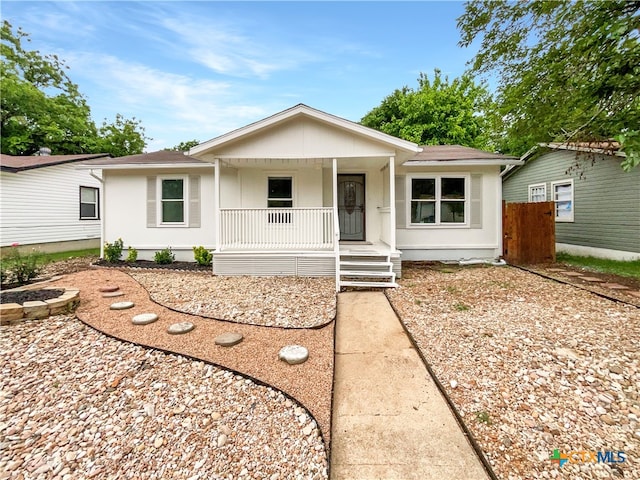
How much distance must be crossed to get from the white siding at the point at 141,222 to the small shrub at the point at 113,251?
0.23 meters

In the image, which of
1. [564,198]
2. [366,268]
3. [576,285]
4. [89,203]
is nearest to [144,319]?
[366,268]

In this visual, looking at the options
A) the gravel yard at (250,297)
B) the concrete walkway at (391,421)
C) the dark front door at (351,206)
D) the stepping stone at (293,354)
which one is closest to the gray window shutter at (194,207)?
the gravel yard at (250,297)

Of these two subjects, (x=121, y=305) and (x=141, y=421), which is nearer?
(x=141, y=421)

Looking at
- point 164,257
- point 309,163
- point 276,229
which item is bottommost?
point 164,257

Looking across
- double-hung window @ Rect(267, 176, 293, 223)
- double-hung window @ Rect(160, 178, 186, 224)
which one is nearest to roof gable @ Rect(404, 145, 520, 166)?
double-hung window @ Rect(267, 176, 293, 223)

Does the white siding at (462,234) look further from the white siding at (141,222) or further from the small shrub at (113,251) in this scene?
the small shrub at (113,251)

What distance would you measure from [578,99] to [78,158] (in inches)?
649

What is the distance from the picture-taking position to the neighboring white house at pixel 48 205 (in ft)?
32.8

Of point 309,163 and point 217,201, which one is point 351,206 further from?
point 217,201

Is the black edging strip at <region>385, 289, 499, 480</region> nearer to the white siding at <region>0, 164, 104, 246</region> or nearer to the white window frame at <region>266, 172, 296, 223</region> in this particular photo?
the white window frame at <region>266, 172, 296, 223</region>

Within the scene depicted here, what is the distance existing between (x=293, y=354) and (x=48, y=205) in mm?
12837

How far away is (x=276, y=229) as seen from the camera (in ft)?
24.5

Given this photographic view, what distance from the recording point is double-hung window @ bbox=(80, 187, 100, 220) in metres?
12.2

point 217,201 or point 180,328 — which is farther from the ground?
point 217,201
